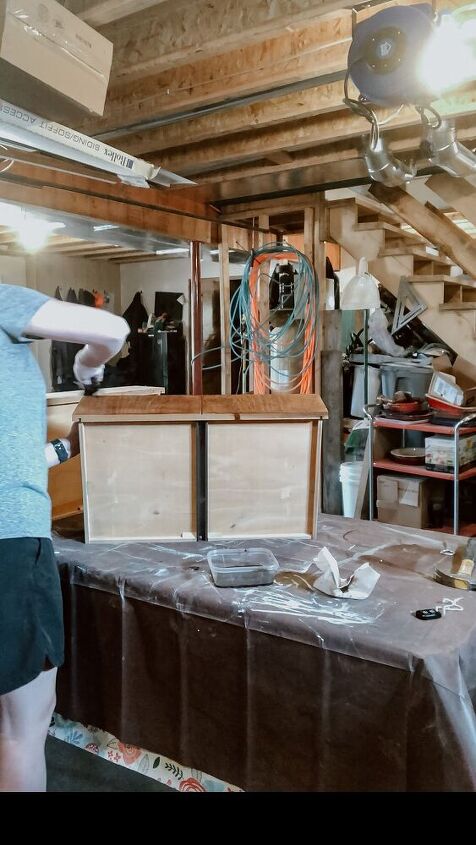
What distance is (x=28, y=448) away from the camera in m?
1.41

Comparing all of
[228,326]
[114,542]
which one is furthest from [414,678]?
[228,326]

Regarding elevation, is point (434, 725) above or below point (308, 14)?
below

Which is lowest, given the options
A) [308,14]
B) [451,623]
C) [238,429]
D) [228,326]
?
[451,623]

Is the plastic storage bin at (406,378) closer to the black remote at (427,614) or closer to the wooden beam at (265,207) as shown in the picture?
the wooden beam at (265,207)

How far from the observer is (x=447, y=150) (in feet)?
8.97

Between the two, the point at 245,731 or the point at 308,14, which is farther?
the point at 308,14

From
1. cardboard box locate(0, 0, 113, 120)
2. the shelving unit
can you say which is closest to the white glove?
cardboard box locate(0, 0, 113, 120)

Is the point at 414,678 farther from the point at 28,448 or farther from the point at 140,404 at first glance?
the point at 140,404

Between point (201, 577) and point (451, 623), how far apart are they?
2.25ft

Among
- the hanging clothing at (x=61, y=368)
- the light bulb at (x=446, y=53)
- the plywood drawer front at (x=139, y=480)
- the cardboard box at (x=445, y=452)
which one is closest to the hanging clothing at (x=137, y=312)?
the hanging clothing at (x=61, y=368)

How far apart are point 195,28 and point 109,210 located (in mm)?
1563

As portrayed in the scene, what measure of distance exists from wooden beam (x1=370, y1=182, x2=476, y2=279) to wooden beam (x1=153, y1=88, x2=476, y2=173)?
2.30ft

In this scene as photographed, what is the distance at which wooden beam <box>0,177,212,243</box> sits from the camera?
317 centimetres
